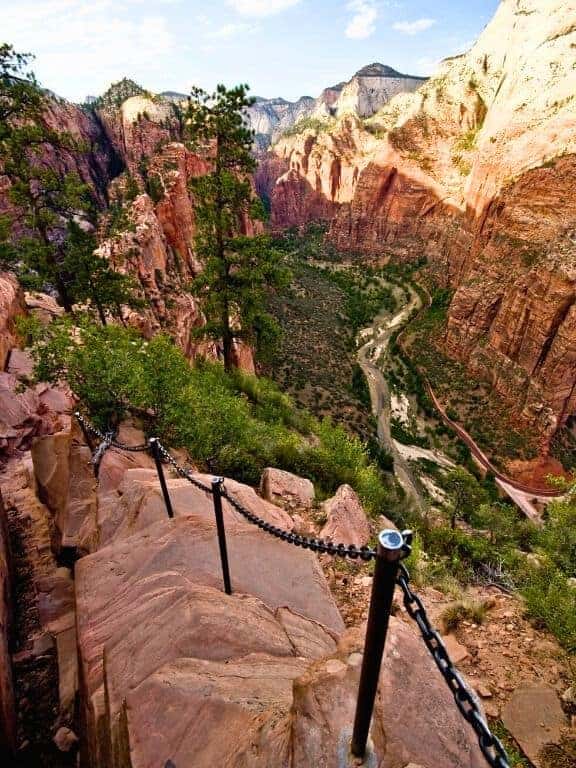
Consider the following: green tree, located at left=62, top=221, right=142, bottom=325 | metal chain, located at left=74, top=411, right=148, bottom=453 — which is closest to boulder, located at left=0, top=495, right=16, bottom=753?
metal chain, located at left=74, top=411, right=148, bottom=453

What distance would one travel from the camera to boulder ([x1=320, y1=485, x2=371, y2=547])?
344 inches

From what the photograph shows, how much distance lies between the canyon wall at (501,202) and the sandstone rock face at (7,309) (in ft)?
131

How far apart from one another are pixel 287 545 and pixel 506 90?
221 ft

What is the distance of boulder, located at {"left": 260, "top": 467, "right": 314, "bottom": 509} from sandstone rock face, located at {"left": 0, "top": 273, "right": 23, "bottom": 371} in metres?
7.34

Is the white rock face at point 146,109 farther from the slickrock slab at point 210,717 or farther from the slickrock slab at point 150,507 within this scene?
the slickrock slab at point 210,717

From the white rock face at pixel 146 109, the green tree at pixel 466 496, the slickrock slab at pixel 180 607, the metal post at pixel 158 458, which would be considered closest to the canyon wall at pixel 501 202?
the green tree at pixel 466 496

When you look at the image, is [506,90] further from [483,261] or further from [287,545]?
[287,545]

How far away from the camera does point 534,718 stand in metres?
5.00

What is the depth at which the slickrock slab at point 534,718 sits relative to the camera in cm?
464

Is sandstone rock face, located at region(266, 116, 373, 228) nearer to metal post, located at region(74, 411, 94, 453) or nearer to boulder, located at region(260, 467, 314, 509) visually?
boulder, located at region(260, 467, 314, 509)

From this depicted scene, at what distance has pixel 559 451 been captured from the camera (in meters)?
36.4

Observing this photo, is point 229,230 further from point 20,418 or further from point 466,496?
point 466,496

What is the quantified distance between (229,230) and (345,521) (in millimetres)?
11317

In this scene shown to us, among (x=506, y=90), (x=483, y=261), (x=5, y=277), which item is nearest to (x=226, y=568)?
(x=5, y=277)
